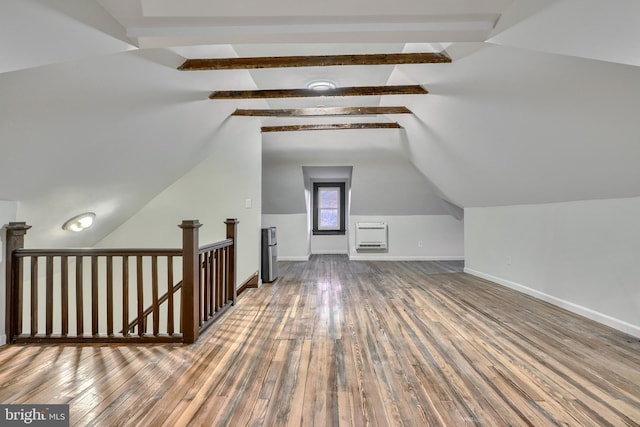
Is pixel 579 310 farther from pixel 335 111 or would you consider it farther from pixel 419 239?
pixel 419 239

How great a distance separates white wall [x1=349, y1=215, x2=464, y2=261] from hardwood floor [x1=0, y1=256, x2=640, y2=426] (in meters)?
3.94

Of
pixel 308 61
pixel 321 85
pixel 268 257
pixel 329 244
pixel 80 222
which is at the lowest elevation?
pixel 329 244

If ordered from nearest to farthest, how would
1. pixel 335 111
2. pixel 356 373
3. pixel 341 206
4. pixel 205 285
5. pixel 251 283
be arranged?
pixel 356 373, pixel 205 285, pixel 335 111, pixel 251 283, pixel 341 206

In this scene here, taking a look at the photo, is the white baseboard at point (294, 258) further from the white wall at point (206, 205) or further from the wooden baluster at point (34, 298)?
the wooden baluster at point (34, 298)

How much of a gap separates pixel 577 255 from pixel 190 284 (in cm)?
359

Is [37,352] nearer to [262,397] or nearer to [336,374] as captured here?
[262,397]

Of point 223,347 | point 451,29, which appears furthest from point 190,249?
point 451,29

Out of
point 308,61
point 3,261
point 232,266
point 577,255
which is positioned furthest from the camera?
point 232,266

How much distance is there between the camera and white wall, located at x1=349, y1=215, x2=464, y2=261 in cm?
739

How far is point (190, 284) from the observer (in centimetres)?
259

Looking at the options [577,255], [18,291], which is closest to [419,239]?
[577,255]

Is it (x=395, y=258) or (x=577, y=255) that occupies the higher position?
(x=577, y=255)

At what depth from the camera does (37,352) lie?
7.86 feet

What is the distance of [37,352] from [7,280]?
0.60 meters
